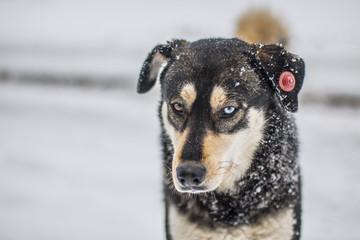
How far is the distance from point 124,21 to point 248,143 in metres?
9.66

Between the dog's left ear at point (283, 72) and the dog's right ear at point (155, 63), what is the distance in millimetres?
630

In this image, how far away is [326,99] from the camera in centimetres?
574

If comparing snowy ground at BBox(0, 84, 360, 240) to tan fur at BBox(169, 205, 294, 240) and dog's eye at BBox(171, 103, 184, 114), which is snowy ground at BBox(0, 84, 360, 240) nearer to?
tan fur at BBox(169, 205, 294, 240)

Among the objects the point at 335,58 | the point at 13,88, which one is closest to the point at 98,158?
the point at 13,88

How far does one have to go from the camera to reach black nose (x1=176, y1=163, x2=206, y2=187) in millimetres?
1817

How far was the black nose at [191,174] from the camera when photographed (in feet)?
5.96

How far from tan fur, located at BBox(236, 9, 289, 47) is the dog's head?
1206mm

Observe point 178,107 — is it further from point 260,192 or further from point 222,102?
point 260,192

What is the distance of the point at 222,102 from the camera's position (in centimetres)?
202

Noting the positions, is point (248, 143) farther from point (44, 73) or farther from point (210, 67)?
point (44, 73)

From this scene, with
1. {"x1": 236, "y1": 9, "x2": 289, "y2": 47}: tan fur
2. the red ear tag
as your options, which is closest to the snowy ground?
the red ear tag

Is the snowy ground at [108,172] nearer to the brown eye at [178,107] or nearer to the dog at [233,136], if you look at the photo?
the dog at [233,136]

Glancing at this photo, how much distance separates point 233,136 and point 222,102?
213mm

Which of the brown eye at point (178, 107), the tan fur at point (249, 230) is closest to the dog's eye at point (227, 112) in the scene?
the brown eye at point (178, 107)
